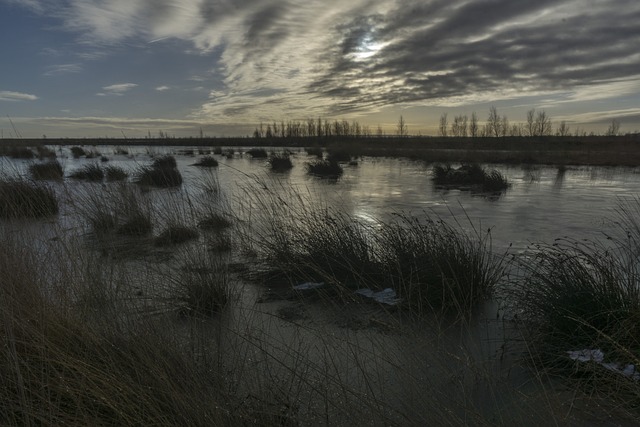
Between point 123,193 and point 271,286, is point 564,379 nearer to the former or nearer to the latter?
point 271,286

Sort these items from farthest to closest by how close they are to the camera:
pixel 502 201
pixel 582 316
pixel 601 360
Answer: pixel 502 201
pixel 582 316
pixel 601 360

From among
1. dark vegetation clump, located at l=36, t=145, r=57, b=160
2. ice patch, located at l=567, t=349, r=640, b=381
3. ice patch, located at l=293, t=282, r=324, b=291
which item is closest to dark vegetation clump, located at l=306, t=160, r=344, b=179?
dark vegetation clump, located at l=36, t=145, r=57, b=160

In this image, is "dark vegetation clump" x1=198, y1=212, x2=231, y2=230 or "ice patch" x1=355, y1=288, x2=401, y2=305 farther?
"dark vegetation clump" x1=198, y1=212, x2=231, y2=230

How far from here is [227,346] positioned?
10.8 ft

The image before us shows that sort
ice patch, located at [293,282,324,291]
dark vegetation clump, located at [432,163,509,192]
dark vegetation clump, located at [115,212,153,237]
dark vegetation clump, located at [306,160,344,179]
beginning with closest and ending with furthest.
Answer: ice patch, located at [293,282,324,291] → dark vegetation clump, located at [115,212,153,237] → dark vegetation clump, located at [432,163,509,192] → dark vegetation clump, located at [306,160,344,179]

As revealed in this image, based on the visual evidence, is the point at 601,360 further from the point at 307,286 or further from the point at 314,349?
the point at 307,286

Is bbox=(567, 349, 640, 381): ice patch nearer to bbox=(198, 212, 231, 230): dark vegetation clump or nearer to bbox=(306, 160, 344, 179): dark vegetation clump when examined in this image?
bbox=(198, 212, 231, 230): dark vegetation clump

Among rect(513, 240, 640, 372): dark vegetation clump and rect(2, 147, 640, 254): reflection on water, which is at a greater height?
rect(513, 240, 640, 372): dark vegetation clump

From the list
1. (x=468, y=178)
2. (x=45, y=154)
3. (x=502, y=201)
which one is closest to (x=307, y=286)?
(x=502, y=201)

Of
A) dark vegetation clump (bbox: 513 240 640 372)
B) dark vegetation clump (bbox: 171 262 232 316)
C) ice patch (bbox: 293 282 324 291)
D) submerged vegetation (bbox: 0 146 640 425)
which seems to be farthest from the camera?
ice patch (bbox: 293 282 324 291)

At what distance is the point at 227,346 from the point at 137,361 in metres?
0.90

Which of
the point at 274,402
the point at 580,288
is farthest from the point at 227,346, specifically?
the point at 580,288

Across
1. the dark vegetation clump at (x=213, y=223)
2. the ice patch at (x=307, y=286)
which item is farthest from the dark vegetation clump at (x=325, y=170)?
the ice patch at (x=307, y=286)

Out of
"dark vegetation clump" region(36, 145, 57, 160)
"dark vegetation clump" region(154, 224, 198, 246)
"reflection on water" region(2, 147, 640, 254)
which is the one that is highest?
"dark vegetation clump" region(36, 145, 57, 160)
